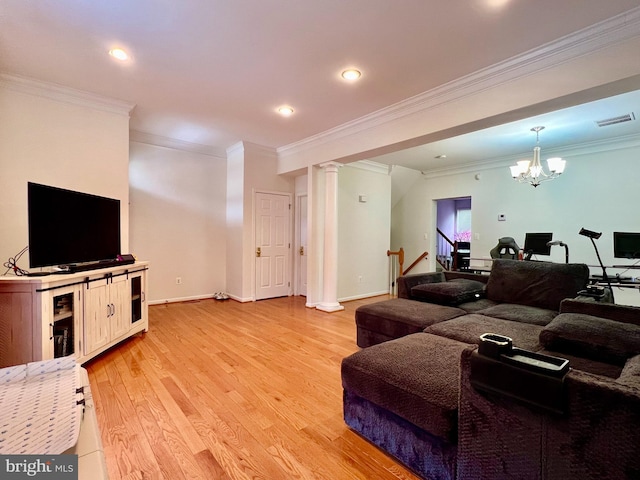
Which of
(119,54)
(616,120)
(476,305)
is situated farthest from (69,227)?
Answer: (616,120)

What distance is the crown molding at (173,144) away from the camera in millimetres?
4609

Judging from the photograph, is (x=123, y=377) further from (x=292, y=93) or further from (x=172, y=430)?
(x=292, y=93)

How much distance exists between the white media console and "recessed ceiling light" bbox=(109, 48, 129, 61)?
1908 mm

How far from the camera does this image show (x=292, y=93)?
10.9 ft

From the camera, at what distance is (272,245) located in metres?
Answer: 5.62

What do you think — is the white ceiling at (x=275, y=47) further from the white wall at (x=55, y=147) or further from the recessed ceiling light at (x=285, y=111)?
the white wall at (x=55, y=147)

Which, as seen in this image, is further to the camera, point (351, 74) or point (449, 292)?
point (449, 292)

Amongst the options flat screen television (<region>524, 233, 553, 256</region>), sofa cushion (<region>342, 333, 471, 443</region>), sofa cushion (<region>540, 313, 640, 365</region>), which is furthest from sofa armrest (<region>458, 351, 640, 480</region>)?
flat screen television (<region>524, 233, 553, 256</region>)

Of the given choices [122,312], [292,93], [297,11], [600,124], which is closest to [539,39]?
[297,11]

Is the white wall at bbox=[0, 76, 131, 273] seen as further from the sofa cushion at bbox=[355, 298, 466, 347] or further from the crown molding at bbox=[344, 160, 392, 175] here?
the crown molding at bbox=[344, 160, 392, 175]

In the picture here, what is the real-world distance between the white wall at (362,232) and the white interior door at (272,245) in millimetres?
1093

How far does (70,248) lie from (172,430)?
6.36 feet

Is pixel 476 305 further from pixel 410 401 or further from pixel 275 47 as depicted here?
pixel 275 47

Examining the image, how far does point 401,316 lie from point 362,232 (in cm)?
319
